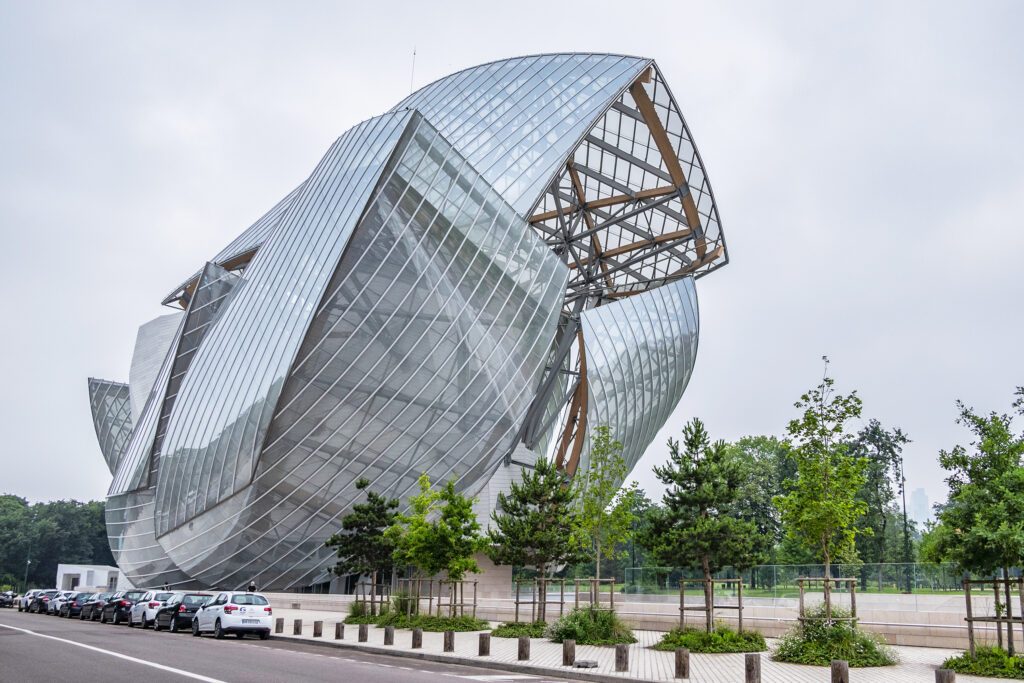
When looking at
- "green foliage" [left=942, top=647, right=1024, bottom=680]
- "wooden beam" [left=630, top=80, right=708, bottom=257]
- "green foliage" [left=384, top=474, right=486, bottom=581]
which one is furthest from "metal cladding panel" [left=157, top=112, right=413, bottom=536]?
"green foliage" [left=942, top=647, right=1024, bottom=680]

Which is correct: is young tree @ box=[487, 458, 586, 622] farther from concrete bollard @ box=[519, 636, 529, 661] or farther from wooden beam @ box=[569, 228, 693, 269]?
wooden beam @ box=[569, 228, 693, 269]

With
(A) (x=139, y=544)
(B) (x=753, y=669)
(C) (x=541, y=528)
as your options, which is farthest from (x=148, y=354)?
(B) (x=753, y=669)

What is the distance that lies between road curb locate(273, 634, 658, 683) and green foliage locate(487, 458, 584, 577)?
6.40 metres

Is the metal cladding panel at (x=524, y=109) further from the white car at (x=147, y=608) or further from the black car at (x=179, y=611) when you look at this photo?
the white car at (x=147, y=608)

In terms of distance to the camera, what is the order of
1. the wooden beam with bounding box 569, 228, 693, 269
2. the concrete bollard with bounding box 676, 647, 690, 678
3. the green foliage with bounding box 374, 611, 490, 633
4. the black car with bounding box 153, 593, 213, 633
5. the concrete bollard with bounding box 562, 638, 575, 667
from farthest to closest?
the wooden beam with bounding box 569, 228, 693, 269 → the green foliage with bounding box 374, 611, 490, 633 → the black car with bounding box 153, 593, 213, 633 → the concrete bollard with bounding box 562, 638, 575, 667 → the concrete bollard with bounding box 676, 647, 690, 678

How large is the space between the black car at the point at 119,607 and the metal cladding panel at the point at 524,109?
25.5m

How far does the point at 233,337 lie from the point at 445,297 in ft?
39.8

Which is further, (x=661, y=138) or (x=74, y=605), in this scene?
(x=661, y=138)

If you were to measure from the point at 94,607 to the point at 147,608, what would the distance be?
8.68 metres

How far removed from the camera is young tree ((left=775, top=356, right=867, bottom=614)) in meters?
20.1

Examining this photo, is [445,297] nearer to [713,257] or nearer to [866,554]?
[713,257]

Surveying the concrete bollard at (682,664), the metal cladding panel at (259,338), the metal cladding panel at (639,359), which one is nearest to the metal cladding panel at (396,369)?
the metal cladding panel at (259,338)

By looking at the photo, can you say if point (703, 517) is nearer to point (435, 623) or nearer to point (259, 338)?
point (435, 623)

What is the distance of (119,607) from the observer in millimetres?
34406
